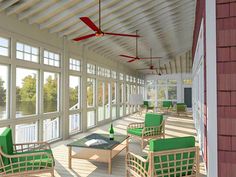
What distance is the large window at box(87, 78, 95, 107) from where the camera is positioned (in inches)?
341

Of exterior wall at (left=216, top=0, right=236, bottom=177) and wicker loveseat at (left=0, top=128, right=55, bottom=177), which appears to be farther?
wicker loveseat at (left=0, top=128, right=55, bottom=177)

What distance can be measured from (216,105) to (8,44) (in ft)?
13.9

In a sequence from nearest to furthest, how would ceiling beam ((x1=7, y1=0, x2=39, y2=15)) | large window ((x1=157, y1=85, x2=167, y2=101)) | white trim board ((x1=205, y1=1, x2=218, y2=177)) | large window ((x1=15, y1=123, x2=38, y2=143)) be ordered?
1. white trim board ((x1=205, y1=1, x2=218, y2=177))
2. ceiling beam ((x1=7, y1=0, x2=39, y2=15))
3. large window ((x1=15, y1=123, x2=38, y2=143))
4. large window ((x1=157, y1=85, x2=167, y2=101))

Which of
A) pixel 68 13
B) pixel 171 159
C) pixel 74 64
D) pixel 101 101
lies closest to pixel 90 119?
pixel 101 101

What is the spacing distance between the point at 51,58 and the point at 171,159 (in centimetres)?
460

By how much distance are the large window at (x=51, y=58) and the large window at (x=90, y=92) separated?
2.26m

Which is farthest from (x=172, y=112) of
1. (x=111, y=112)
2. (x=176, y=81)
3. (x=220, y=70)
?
(x=220, y=70)

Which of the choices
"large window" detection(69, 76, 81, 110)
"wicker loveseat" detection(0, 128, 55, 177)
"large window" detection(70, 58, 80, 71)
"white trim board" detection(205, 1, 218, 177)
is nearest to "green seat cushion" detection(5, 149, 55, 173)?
"wicker loveseat" detection(0, 128, 55, 177)

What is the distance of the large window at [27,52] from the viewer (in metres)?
5.13

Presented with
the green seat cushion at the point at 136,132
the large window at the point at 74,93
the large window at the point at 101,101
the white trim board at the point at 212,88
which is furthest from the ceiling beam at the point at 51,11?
the large window at the point at 101,101

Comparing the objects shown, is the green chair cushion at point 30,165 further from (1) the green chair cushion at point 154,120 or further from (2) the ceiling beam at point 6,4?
(1) the green chair cushion at point 154,120

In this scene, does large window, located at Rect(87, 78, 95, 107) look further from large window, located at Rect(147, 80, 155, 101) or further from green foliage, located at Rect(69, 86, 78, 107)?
large window, located at Rect(147, 80, 155, 101)

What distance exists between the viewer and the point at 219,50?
284 cm

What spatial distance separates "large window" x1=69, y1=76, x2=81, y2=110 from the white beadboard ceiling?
51.7 inches
